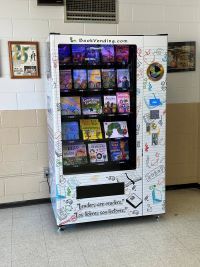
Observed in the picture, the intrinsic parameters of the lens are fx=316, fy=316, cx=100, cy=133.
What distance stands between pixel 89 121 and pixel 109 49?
739 mm

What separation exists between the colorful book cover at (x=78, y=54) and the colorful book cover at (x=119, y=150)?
889 millimetres

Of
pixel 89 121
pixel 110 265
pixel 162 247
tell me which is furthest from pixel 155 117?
pixel 110 265

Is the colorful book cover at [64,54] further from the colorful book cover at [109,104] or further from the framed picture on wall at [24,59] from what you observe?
the framed picture on wall at [24,59]

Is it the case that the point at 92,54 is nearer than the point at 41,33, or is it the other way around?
the point at 92,54

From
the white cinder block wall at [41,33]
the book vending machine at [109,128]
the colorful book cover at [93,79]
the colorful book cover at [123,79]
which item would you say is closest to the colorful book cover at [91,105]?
the book vending machine at [109,128]

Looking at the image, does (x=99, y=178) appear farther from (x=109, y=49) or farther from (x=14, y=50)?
(x=14, y=50)

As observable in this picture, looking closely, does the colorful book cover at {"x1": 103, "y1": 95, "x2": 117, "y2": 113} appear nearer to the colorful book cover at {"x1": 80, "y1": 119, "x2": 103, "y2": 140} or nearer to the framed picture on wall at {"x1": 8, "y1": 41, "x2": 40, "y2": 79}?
the colorful book cover at {"x1": 80, "y1": 119, "x2": 103, "y2": 140}

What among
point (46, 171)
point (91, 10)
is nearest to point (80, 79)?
point (91, 10)

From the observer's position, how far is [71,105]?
10.2ft

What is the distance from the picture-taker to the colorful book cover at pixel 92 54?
303 centimetres

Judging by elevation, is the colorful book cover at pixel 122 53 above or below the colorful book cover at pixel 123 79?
above

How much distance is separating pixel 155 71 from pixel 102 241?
66.3 inches

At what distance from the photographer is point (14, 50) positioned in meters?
3.47

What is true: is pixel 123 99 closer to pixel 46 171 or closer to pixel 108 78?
pixel 108 78
